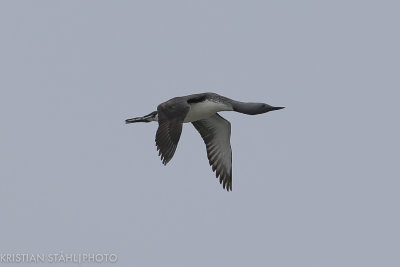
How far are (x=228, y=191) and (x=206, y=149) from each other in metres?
1.34

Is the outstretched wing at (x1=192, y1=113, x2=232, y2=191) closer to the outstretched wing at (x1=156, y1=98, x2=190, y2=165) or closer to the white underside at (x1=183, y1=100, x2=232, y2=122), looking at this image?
the white underside at (x1=183, y1=100, x2=232, y2=122)

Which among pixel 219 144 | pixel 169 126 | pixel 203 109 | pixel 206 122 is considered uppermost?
pixel 203 109

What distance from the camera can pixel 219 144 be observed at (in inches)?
1063

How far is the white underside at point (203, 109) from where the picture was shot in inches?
999

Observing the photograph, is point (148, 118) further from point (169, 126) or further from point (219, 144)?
point (169, 126)

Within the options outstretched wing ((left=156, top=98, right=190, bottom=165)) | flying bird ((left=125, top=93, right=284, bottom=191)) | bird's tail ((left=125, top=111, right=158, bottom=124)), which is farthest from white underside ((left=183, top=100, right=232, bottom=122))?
bird's tail ((left=125, top=111, right=158, bottom=124))

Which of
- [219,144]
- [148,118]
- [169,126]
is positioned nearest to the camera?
[169,126]

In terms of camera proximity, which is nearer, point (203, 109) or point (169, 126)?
point (169, 126)

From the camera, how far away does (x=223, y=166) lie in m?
27.1

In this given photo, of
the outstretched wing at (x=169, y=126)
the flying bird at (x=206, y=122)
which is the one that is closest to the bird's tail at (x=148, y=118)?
the flying bird at (x=206, y=122)

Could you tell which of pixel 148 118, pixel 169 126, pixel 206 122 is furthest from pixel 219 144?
pixel 169 126

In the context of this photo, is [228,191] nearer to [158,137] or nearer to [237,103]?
[237,103]

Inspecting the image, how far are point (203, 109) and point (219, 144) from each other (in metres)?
1.86

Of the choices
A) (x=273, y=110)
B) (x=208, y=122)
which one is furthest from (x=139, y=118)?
(x=273, y=110)
